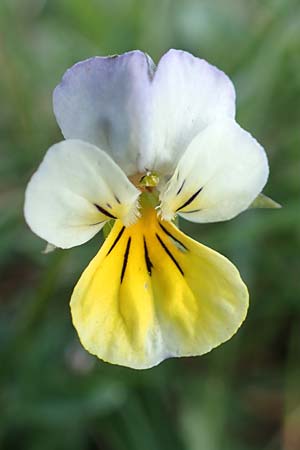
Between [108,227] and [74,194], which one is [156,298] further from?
[74,194]

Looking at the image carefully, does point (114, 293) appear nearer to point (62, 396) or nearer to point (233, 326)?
point (233, 326)

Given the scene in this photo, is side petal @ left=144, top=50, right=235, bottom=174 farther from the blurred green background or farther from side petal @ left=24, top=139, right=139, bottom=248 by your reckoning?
the blurred green background

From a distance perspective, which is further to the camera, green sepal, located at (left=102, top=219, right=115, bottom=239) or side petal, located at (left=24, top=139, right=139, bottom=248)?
green sepal, located at (left=102, top=219, right=115, bottom=239)

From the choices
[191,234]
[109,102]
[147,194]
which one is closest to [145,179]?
[147,194]

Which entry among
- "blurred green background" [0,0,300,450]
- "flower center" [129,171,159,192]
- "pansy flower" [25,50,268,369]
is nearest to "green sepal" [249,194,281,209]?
"pansy flower" [25,50,268,369]

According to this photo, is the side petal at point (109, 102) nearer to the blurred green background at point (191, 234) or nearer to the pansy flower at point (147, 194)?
the pansy flower at point (147, 194)

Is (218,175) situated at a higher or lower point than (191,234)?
higher

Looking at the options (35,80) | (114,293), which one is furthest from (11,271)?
(114,293)

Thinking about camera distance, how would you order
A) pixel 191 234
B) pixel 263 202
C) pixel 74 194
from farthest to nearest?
pixel 191 234, pixel 263 202, pixel 74 194
